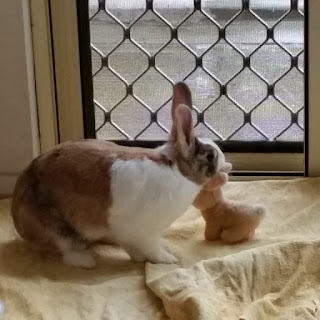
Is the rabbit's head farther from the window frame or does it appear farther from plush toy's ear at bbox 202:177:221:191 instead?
the window frame

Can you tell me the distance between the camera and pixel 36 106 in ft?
6.33

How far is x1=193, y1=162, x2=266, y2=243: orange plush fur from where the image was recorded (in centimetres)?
164

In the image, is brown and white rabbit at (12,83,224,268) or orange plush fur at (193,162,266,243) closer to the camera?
brown and white rabbit at (12,83,224,268)

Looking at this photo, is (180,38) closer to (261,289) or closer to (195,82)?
(195,82)

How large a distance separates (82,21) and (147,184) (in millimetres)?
549

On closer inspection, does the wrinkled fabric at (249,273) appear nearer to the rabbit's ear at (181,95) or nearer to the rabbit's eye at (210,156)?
the rabbit's eye at (210,156)

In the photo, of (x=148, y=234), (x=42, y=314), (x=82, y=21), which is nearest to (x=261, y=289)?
(x=148, y=234)

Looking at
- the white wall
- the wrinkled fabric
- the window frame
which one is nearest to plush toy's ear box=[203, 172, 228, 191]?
the wrinkled fabric

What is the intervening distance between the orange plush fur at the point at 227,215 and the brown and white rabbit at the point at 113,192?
77mm

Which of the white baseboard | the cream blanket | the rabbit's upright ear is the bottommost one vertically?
the white baseboard

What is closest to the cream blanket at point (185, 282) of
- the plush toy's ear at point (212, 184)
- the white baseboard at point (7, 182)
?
the plush toy's ear at point (212, 184)

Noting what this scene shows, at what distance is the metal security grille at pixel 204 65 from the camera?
1906mm

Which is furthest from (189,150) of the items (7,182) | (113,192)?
(7,182)

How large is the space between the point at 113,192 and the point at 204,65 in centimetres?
52
